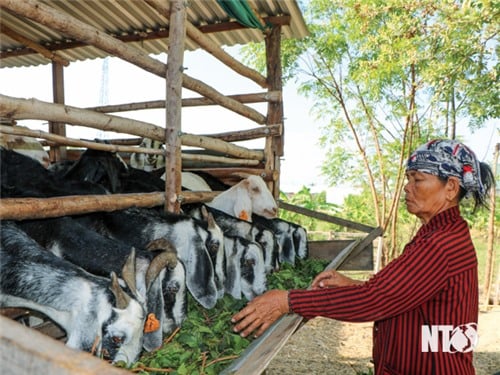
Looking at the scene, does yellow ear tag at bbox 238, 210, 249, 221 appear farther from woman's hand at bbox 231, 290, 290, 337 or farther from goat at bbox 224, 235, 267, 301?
woman's hand at bbox 231, 290, 290, 337

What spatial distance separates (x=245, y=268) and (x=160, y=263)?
109 cm

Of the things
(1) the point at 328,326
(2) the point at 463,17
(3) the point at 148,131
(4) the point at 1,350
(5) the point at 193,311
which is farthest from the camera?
(1) the point at 328,326

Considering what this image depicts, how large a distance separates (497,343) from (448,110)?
178 inches

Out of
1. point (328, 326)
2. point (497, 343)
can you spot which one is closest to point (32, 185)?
point (328, 326)

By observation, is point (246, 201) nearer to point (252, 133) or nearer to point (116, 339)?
point (252, 133)

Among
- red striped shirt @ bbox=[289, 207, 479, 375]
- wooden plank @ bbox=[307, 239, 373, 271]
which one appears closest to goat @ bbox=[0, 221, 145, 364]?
red striped shirt @ bbox=[289, 207, 479, 375]

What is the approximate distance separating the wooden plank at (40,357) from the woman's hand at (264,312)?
1392mm

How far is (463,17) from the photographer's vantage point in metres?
5.64

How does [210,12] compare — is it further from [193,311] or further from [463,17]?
[193,311]

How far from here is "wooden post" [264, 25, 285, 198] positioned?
18.0ft

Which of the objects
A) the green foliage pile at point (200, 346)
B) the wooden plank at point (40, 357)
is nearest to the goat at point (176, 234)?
the green foliage pile at point (200, 346)

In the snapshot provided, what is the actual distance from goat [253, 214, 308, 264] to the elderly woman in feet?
7.02

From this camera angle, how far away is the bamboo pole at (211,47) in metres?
3.26

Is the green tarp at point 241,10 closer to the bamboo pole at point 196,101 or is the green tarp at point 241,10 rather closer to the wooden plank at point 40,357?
the bamboo pole at point 196,101
